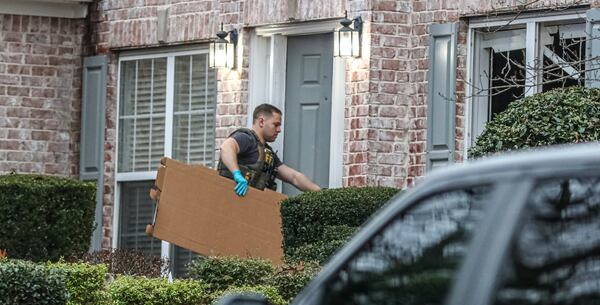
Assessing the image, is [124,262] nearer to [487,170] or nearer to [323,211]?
[323,211]

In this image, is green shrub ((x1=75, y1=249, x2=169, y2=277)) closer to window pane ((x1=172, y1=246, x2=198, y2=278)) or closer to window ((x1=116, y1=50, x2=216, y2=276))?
window pane ((x1=172, y1=246, x2=198, y2=278))

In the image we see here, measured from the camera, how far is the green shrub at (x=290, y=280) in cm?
1163

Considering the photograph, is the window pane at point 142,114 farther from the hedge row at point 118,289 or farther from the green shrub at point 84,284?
the hedge row at point 118,289

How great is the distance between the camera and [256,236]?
14.8m

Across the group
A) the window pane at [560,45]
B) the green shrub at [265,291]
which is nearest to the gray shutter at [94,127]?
the window pane at [560,45]

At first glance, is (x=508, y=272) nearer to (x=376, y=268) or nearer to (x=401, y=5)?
(x=376, y=268)

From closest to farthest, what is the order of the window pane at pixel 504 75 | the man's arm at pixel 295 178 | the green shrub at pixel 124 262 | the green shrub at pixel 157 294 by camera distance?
1. the green shrub at pixel 157 294
2. the window pane at pixel 504 75
3. the green shrub at pixel 124 262
4. the man's arm at pixel 295 178

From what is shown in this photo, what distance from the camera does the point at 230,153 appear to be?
1517 cm

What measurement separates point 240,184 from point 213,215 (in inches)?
16.6

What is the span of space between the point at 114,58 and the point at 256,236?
3993mm

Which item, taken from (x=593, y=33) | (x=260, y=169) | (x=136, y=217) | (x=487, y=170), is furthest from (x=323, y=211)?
(x=487, y=170)

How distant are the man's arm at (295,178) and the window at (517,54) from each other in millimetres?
1537

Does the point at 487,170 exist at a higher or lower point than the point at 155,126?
lower

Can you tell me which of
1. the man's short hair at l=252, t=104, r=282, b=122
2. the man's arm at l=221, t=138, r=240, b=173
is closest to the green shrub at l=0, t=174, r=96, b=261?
the man's arm at l=221, t=138, r=240, b=173
